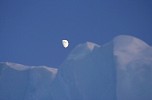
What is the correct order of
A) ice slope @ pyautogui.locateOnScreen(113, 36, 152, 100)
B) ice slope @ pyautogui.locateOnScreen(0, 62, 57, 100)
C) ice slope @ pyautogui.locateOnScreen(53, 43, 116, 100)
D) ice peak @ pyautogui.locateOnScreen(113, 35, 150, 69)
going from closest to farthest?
ice slope @ pyautogui.locateOnScreen(113, 36, 152, 100) < ice peak @ pyautogui.locateOnScreen(113, 35, 150, 69) < ice slope @ pyautogui.locateOnScreen(53, 43, 116, 100) < ice slope @ pyautogui.locateOnScreen(0, 62, 57, 100)

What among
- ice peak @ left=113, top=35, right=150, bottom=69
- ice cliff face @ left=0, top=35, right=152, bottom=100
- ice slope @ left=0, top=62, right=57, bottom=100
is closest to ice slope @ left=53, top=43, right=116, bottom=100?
ice cliff face @ left=0, top=35, right=152, bottom=100

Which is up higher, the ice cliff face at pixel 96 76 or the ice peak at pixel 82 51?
the ice peak at pixel 82 51

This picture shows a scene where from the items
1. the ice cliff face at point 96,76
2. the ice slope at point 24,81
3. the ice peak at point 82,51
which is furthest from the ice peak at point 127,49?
the ice slope at point 24,81

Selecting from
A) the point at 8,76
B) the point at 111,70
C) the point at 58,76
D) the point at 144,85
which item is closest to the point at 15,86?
the point at 8,76

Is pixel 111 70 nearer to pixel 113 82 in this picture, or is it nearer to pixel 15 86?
pixel 113 82

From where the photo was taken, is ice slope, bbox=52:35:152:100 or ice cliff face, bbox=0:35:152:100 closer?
ice slope, bbox=52:35:152:100

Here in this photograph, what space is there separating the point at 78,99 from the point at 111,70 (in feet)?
12.0

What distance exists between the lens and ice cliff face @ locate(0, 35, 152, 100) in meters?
16.1

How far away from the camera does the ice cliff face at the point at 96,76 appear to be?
1611cm

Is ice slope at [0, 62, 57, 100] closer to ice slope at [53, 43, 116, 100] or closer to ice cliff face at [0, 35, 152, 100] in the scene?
ice cliff face at [0, 35, 152, 100]

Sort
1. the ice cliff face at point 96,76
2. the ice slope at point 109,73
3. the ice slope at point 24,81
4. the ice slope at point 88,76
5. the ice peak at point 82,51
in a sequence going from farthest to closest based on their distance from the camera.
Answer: the ice slope at point 24,81, the ice peak at point 82,51, the ice slope at point 88,76, the ice cliff face at point 96,76, the ice slope at point 109,73

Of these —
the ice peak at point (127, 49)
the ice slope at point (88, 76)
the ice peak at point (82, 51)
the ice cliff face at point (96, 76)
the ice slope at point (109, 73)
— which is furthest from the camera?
the ice peak at point (82, 51)

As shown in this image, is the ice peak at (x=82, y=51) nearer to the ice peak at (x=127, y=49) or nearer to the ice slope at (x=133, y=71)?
the ice peak at (x=127, y=49)

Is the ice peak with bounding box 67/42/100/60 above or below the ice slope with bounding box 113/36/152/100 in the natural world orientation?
above
